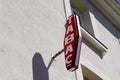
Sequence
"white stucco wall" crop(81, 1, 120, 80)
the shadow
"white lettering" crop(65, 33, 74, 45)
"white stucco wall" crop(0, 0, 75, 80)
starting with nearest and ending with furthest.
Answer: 1. "white stucco wall" crop(0, 0, 75, 80)
2. the shadow
3. "white lettering" crop(65, 33, 74, 45)
4. "white stucco wall" crop(81, 1, 120, 80)

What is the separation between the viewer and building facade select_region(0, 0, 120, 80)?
6473 mm

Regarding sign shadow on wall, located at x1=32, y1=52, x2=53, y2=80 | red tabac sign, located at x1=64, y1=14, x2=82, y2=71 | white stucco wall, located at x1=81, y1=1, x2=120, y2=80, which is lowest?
white stucco wall, located at x1=81, y1=1, x2=120, y2=80

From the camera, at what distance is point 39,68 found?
6.97 m

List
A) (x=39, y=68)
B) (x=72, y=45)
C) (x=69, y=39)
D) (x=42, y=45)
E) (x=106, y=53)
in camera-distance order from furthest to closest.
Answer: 1. (x=106, y=53)
2. (x=42, y=45)
3. (x=69, y=39)
4. (x=72, y=45)
5. (x=39, y=68)

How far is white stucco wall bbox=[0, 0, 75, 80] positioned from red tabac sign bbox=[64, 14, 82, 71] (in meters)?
0.46

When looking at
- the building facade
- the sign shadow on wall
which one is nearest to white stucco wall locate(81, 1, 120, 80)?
the building facade

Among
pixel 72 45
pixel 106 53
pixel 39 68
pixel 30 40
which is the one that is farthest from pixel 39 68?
pixel 106 53

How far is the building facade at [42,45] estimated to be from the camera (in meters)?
6.47

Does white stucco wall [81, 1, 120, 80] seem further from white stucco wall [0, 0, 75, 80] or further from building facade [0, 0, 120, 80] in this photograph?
white stucco wall [0, 0, 75, 80]

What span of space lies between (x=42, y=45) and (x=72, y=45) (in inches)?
25.8

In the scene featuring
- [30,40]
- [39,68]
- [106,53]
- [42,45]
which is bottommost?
[106,53]

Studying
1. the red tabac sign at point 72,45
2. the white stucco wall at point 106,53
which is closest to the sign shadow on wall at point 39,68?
the red tabac sign at point 72,45

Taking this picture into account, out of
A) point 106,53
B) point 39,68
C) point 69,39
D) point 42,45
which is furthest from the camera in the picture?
point 106,53

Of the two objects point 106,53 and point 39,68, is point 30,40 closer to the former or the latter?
point 39,68
